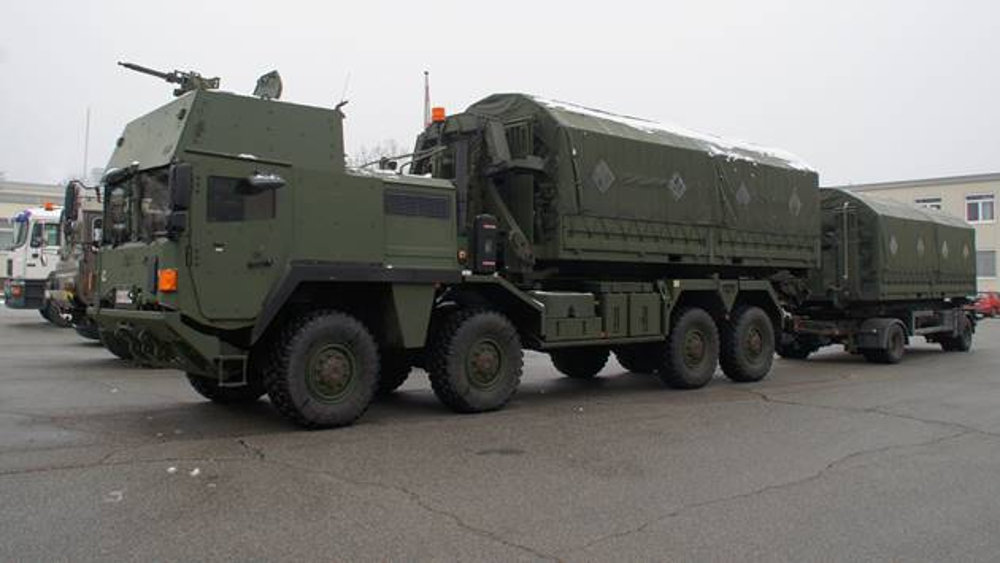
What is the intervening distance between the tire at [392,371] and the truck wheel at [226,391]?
1418 millimetres

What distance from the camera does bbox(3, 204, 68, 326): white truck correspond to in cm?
2170

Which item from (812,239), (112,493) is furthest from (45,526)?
(812,239)

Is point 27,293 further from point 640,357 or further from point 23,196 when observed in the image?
point 23,196

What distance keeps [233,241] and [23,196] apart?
5520 centimetres

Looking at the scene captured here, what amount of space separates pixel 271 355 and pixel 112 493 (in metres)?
2.52

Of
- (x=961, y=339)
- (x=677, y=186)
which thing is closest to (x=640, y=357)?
(x=677, y=186)

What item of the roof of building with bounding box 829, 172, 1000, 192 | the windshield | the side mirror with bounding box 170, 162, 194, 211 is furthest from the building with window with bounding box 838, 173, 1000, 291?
the side mirror with bounding box 170, 162, 194, 211

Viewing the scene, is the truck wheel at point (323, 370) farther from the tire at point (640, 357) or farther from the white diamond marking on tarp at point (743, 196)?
the white diamond marking on tarp at point (743, 196)

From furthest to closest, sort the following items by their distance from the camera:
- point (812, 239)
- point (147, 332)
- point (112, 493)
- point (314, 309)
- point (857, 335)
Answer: point (857, 335), point (812, 239), point (314, 309), point (147, 332), point (112, 493)

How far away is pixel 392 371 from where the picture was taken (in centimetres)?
1048

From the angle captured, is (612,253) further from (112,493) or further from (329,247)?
(112,493)

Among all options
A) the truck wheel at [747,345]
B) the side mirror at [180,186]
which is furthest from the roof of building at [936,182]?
the side mirror at [180,186]

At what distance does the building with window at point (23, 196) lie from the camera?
5322cm

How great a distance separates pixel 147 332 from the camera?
25.1 feet
